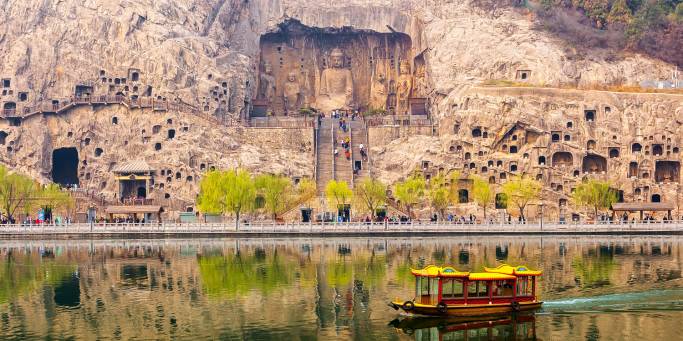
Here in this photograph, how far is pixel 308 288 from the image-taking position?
50031 mm

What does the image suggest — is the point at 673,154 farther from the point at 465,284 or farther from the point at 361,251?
the point at 465,284

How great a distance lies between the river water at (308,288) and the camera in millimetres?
39500

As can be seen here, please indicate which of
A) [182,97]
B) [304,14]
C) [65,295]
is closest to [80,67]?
[182,97]

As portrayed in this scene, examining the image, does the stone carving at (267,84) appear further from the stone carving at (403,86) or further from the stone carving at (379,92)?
the stone carving at (403,86)

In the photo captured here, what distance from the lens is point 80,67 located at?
95.9 metres

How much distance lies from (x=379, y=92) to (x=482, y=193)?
26.8m

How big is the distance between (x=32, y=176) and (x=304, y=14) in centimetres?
3164

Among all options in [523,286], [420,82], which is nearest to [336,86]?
[420,82]

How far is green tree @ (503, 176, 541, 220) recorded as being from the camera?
86.3 m

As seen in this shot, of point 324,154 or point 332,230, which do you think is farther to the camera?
point 324,154

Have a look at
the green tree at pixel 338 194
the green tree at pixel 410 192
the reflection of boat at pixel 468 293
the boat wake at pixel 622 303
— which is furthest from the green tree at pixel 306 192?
the reflection of boat at pixel 468 293

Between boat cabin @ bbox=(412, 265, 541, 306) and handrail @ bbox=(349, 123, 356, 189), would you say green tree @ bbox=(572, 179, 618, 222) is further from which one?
boat cabin @ bbox=(412, 265, 541, 306)

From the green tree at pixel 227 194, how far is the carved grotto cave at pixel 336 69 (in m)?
24.8

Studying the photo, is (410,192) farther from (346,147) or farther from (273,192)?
(273,192)
